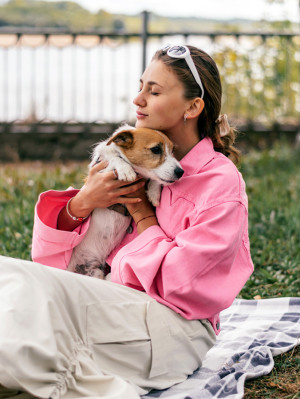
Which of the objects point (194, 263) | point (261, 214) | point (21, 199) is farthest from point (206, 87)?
point (21, 199)

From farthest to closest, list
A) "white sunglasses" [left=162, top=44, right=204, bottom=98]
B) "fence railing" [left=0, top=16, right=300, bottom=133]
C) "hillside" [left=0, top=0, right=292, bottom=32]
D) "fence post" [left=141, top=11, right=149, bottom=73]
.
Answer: "hillside" [left=0, top=0, right=292, bottom=32] < "fence railing" [left=0, top=16, right=300, bottom=133] < "fence post" [left=141, top=11, right=149, bottom=73] < "white sunglasses" [left=162, top=44, right=204, bottom=98]

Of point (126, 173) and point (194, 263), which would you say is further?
point (126, 173)

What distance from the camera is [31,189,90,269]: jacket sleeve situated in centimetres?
326

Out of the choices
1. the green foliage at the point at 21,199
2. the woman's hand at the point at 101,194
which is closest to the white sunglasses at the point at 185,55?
the woman's hand at the point at 101,194

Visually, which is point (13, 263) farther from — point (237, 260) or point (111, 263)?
point (237, 260)

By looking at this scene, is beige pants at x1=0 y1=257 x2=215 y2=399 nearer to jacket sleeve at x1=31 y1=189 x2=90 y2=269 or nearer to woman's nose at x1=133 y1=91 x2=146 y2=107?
jacket sleeve at x1=31 y1=189 x2=90 y2=269

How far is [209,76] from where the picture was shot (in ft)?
10.4

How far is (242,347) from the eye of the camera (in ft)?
11.2

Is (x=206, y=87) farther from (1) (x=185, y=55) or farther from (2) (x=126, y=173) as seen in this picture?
(2) (x=126, y=173)

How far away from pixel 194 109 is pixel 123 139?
426mm

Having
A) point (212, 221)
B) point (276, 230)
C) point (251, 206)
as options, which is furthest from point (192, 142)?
point (251, 206)

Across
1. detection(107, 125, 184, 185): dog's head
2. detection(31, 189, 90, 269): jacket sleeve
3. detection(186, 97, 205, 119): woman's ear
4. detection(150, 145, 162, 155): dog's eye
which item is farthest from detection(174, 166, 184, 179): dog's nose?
detection(31, 189, 90, 269): jacket sleeve

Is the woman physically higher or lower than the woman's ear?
lower

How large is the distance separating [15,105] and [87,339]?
9.52m
